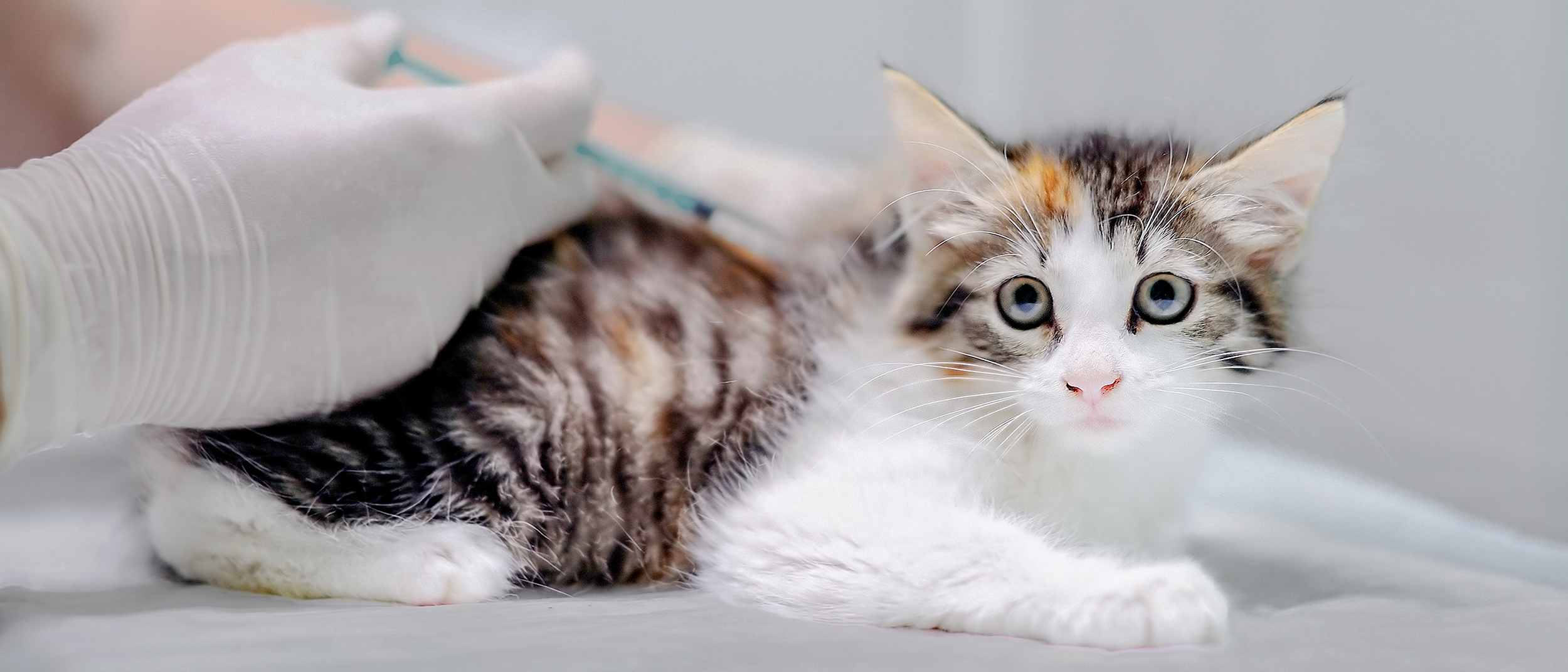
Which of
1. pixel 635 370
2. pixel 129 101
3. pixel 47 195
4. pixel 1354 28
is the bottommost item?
pixel 635 370

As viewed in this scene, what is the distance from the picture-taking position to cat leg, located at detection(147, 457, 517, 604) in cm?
101

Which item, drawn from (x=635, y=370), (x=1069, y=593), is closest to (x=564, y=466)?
(x=635, y=370)

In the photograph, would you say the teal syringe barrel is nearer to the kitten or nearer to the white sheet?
the kitten

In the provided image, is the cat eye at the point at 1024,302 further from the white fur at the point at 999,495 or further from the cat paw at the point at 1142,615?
the cat paw at the point at 1142,615

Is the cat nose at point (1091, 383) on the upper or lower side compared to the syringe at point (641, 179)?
lower

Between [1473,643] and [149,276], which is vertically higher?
[149,276]

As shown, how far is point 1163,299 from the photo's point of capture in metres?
0.98

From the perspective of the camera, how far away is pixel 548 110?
3.99ft

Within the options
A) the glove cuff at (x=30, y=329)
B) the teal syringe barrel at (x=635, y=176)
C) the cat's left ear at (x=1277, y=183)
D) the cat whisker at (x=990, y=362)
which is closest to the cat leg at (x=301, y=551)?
the glove cuff at (x=30, y=329)

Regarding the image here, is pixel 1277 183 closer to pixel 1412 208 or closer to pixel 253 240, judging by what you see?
Result: pixel 1412 208

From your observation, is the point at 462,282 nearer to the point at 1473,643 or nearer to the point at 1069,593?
the point at 1069,593

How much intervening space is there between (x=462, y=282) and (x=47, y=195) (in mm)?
388

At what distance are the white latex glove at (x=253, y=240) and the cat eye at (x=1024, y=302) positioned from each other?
1.97ft

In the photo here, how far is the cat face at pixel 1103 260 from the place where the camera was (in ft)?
3.08
